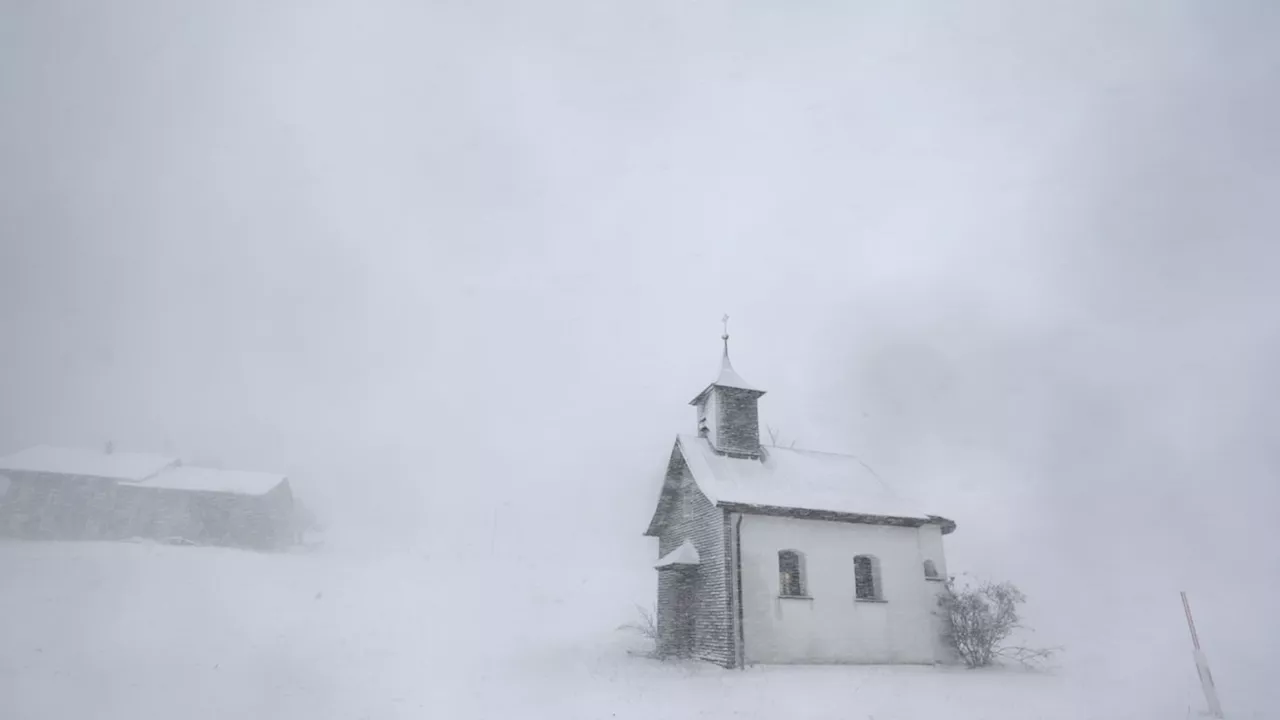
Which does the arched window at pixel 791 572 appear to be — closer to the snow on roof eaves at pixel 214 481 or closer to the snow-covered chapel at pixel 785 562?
the snow-covered chapel at pixel 785 562

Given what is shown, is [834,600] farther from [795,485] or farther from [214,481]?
[214,481]

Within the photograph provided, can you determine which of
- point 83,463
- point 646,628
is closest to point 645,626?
point 646,628

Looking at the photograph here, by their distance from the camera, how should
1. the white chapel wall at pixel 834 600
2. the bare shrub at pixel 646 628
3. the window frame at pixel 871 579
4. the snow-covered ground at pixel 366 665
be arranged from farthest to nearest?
the bare shrub at pixel 646 628 < the window frame at pixel 871 579 < the white chapel wall at pixel 834 600 < the snow-covered ground at pixel 366 665

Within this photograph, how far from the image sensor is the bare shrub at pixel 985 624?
643 inches

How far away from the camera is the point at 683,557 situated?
16.8m

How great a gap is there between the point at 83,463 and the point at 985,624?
37.9m

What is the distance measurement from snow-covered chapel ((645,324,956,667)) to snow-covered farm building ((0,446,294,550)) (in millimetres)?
23140

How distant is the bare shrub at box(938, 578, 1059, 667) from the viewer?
16344 mm

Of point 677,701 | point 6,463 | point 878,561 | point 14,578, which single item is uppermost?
point 6,463

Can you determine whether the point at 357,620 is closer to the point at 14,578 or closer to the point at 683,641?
the point at 683,641

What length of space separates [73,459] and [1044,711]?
37955mm

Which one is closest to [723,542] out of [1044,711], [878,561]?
[878,561]

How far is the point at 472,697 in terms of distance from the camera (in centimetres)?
955

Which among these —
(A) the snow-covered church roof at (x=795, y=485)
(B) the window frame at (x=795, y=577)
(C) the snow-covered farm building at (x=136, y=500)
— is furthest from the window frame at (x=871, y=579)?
(C) the snow-covered farm building at (x=136, y=500)
